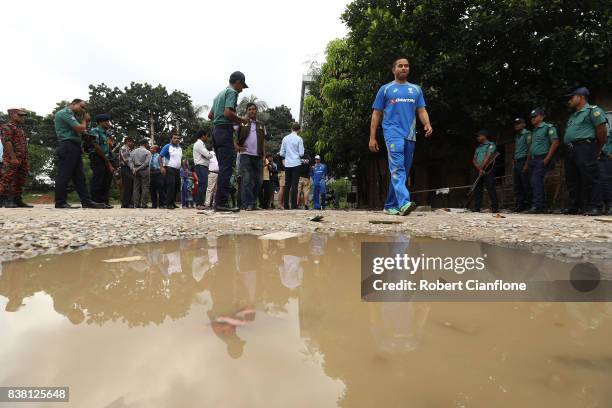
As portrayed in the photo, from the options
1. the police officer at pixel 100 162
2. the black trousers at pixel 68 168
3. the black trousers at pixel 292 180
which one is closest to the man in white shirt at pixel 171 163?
the police officer at pixel 100 162

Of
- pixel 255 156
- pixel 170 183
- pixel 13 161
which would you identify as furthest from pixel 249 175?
pixel 13 161

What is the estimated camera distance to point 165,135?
32969mm

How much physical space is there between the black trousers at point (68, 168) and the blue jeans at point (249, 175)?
2145mm

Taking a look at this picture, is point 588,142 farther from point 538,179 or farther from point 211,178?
point 211,178

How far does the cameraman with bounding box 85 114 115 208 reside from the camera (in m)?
5.48

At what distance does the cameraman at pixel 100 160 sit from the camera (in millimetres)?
5477

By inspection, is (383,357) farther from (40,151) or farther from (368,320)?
(40,151)

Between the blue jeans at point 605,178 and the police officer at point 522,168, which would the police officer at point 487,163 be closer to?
the police officer at point 522,168

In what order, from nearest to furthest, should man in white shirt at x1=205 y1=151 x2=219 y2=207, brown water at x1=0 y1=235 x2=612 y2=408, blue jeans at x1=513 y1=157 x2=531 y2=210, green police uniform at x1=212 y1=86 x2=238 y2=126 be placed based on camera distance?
brown water at x1=0 y1=235 x2=612 y2=408
green police uniform at x1=212 y1=86 x2=238 y2=126
blue jeans at x1=513 y1=157 x2=531 y2=210
man in white shirt at x1=205 y1=151 x2=219 y2=207

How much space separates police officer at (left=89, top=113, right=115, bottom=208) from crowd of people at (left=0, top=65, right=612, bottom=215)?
0.6 inches

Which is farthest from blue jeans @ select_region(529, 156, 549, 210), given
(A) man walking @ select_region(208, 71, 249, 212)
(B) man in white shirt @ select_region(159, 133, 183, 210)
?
(B) man in white shirt @ select_region(159, 133, 183, 210)

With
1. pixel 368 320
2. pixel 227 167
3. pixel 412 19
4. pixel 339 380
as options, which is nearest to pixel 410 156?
pixel 227 167

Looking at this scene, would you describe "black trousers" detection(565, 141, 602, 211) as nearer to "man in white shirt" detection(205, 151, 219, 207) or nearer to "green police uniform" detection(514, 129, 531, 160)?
"green police uniform" detection(514, 129, 531, 160)

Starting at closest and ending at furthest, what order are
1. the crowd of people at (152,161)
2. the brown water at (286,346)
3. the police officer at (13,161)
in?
the brown water at (286,346), the crowd of people at (152,161), the police officer at (13,161)
